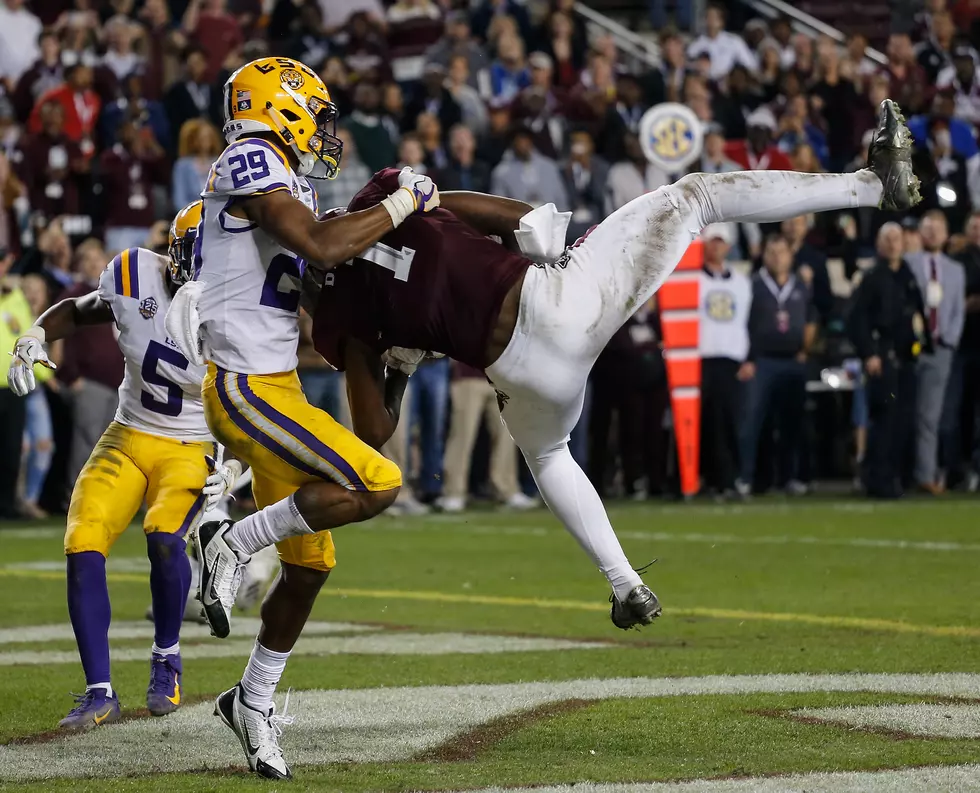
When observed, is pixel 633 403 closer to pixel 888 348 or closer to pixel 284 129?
pixel 888 348

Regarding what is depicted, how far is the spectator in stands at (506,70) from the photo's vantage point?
57.7 ft

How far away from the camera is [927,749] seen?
486cm

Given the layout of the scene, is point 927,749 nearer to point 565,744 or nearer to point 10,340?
point 565,744

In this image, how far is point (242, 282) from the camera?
507 centimetres

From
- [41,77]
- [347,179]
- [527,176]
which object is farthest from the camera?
[41,77]

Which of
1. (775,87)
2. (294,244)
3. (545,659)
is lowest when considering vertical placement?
(545,659)

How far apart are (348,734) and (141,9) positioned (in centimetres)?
1380

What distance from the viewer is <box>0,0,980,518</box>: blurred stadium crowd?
14430mm

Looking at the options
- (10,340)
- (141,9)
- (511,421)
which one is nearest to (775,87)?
(141,9)

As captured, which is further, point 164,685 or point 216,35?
point 216,35

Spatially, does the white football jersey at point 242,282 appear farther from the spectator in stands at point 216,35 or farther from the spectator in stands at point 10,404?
the spectator in stands at point 216,35

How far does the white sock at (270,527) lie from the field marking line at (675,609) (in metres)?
3.63

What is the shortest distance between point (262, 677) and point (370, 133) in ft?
34.7

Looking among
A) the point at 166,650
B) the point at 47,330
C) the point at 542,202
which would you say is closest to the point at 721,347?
the point at 542,202
